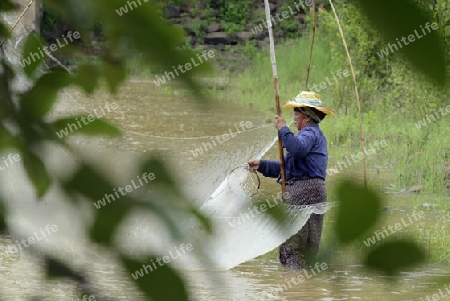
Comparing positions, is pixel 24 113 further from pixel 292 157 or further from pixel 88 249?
pixel 292 157

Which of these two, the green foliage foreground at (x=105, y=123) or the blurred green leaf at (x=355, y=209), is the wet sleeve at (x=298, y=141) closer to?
the blurred green leaf at (x=355, y=209)

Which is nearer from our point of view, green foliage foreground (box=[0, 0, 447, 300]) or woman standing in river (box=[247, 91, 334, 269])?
green foliage foreground (box=[0, 0, 447, 300])

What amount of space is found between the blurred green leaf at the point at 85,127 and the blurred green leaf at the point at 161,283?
0.31ft

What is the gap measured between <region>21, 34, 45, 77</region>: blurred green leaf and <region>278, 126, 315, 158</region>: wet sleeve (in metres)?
3.67

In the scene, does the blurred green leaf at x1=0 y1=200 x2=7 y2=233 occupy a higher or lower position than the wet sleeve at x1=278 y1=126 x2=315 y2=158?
lower

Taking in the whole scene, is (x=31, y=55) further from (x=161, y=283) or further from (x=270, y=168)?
(x=270, y=168)

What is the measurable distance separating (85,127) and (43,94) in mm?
35

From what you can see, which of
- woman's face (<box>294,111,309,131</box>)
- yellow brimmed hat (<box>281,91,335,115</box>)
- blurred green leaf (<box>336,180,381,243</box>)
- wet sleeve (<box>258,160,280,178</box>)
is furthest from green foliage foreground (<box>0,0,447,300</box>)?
woman's face (<box>294,111,309,131</box>)

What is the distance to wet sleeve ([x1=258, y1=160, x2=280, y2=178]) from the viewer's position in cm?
444

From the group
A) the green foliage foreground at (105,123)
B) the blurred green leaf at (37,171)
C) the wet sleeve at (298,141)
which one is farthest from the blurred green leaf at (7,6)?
the wet sleeve at (298,141)

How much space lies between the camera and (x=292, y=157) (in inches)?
179

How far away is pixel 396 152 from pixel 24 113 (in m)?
7.23

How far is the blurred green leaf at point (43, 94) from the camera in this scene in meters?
0.54

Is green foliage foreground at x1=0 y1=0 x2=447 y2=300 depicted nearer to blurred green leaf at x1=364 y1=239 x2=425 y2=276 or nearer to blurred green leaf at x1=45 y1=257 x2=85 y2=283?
blurred green leaf at x1=45 y1=257 x2=85 y2=283
